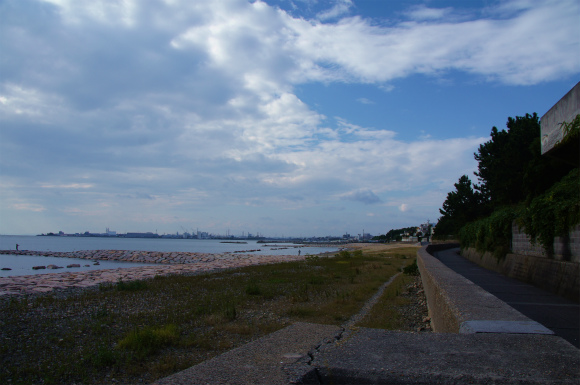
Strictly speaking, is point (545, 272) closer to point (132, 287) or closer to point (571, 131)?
point (571, 131)

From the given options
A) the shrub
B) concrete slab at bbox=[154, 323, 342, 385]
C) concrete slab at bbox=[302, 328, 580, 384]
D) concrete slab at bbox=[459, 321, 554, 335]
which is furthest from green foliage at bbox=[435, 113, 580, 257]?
the shrub

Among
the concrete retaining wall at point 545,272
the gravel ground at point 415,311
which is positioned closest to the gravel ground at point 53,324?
the gravel ground at point 415,311

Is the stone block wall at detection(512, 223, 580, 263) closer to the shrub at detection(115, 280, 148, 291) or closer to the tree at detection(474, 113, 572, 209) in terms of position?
the tree at detection(474, 113, 572, 209)

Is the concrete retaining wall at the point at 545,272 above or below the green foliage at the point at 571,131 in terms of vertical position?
below

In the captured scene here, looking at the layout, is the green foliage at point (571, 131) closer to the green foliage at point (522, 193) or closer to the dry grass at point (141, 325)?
the green foliage at point (522, 193)

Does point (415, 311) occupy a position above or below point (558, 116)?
below

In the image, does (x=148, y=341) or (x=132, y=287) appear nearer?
(x=148, y=341)

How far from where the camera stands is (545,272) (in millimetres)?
12680

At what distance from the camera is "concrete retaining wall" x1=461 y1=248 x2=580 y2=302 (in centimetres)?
1038

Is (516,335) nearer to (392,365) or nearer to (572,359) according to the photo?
(572,359)

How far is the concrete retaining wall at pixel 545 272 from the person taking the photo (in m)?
10.4

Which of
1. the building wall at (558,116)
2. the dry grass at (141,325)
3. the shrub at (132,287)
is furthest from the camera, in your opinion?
the shrub at (132,287)

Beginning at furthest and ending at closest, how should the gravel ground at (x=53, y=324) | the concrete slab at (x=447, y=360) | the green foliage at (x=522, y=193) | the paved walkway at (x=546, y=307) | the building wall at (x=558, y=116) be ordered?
the green foliage at (x=522, y=193) < the building wall at (x=558, y=116) < the gravel ground at (x=53, y=324) < the paved walkway at (x=546, y=307) < the concrete slab at (x=447, y=360)

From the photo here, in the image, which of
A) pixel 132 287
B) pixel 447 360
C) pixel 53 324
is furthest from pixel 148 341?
pixel 132 287
